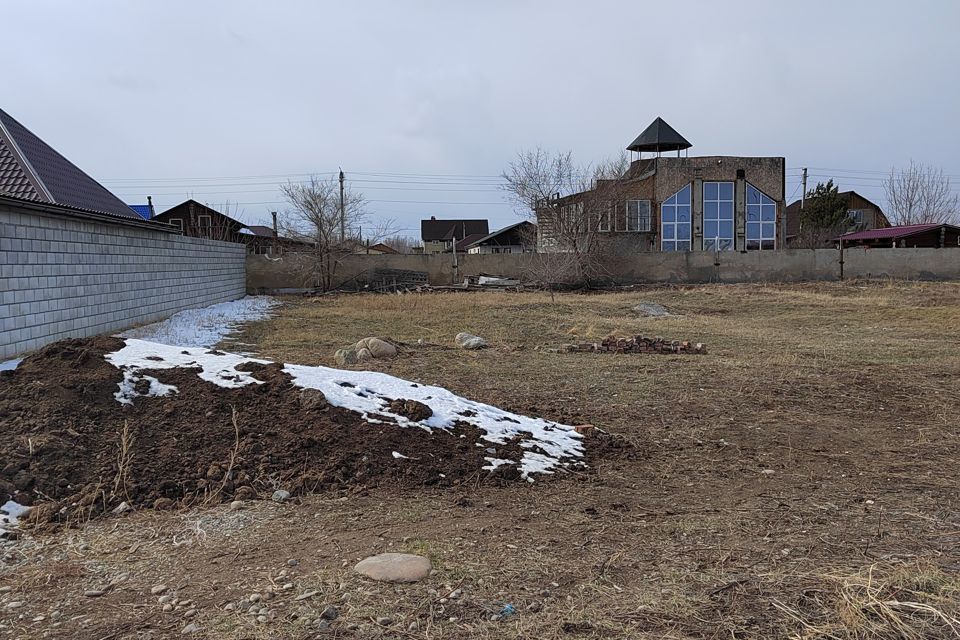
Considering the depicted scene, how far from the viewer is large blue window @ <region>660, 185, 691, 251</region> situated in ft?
123

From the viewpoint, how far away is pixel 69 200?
683 inches

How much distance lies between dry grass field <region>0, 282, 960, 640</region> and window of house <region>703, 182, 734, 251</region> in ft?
102

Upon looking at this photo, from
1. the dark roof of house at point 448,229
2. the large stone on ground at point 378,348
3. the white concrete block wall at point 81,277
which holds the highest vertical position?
the dark roof of house at point 448,229

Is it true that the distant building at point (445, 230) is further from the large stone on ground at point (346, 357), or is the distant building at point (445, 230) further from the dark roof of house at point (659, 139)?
the large stone on ground at point (346, 357)

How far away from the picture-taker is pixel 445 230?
8225 centimetres

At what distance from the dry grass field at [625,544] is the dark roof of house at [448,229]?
73945 millimetres

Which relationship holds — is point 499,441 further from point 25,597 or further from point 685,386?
point 685,386

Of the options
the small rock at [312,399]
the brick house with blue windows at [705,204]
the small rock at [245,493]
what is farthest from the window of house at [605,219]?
the small rock at [245,493]

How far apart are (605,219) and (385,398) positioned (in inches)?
1190

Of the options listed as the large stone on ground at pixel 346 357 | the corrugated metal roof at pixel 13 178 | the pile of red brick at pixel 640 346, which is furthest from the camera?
the corrugated metal roof at pixel 13 178

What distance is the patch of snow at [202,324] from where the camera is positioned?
1290 centimetres

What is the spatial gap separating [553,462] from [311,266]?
2500 cm

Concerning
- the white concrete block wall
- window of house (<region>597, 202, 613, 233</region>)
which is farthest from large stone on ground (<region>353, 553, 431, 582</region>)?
window of house (<region>597, 202, 613, 233</region>)

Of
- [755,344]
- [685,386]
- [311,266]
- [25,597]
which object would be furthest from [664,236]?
[25,597]
